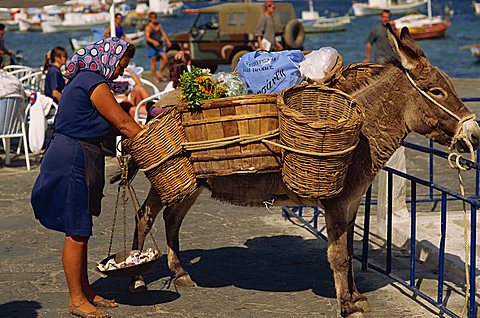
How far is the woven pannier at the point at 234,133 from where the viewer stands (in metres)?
6.40

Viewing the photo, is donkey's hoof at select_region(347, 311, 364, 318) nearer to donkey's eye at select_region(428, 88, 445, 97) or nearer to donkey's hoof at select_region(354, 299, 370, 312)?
donkey's hoof at select_region(354, 299, 370, 312)

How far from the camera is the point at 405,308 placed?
6.96 meters

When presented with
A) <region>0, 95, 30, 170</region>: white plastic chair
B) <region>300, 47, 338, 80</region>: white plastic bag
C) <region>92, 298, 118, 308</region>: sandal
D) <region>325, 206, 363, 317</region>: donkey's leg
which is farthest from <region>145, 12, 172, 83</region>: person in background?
<region>325, 206, 363, 317</region>: donkey's leg

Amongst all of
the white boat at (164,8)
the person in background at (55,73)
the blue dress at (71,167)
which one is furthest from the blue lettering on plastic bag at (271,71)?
the white boat at (164,8)

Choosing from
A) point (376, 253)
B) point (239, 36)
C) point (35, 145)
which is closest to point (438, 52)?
point (239, 36)

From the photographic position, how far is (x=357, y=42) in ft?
232

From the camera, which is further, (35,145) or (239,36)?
(239,36)

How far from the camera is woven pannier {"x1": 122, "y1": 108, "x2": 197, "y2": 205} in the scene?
648 cm

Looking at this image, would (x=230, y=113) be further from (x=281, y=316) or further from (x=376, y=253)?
(x=376, y=253)

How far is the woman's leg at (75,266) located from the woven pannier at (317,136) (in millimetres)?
1558

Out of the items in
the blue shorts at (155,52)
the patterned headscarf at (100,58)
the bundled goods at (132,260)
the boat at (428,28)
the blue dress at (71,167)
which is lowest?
the boat at (428,28)

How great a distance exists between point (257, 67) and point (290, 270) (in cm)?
205

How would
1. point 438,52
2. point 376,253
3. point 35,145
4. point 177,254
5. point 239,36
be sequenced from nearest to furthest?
point 177,254 → point 376,253 → point 35,145 → point 239,36 → point 438,52

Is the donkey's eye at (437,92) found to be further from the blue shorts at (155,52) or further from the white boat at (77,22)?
the white boat at (77,22)
